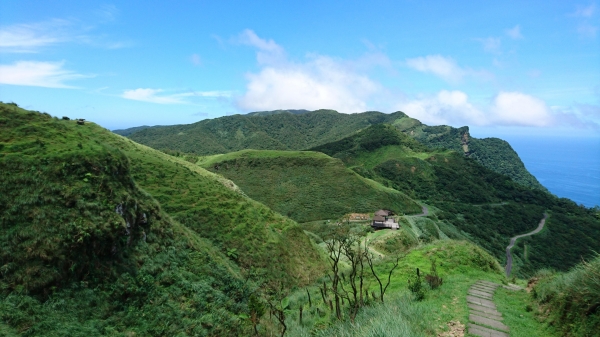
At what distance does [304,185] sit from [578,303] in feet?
250

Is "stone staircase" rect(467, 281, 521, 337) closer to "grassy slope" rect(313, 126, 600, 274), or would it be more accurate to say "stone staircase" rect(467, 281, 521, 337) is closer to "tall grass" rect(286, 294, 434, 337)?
"tall grass" rect(286, 294, 434, 337)

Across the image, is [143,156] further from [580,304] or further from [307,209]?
[307,209]

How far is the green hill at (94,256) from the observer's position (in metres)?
10.6

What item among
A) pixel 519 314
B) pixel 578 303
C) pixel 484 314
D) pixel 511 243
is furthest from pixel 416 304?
pixel 511 243

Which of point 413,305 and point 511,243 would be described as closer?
point 413,305

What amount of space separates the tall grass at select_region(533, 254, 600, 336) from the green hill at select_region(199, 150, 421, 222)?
63.9 metres

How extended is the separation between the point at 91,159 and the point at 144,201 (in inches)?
154

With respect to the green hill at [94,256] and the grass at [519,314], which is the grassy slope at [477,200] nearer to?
the grass at [519,314]

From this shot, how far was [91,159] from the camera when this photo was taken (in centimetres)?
1559

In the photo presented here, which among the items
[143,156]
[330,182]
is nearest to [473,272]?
[143,156]

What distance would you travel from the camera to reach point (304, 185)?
82.7 meters

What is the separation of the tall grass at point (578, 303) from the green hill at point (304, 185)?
63922 mm

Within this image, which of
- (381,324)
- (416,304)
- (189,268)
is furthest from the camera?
(189,268)

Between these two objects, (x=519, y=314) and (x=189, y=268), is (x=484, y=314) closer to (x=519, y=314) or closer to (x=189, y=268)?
(x=519, y=314)
